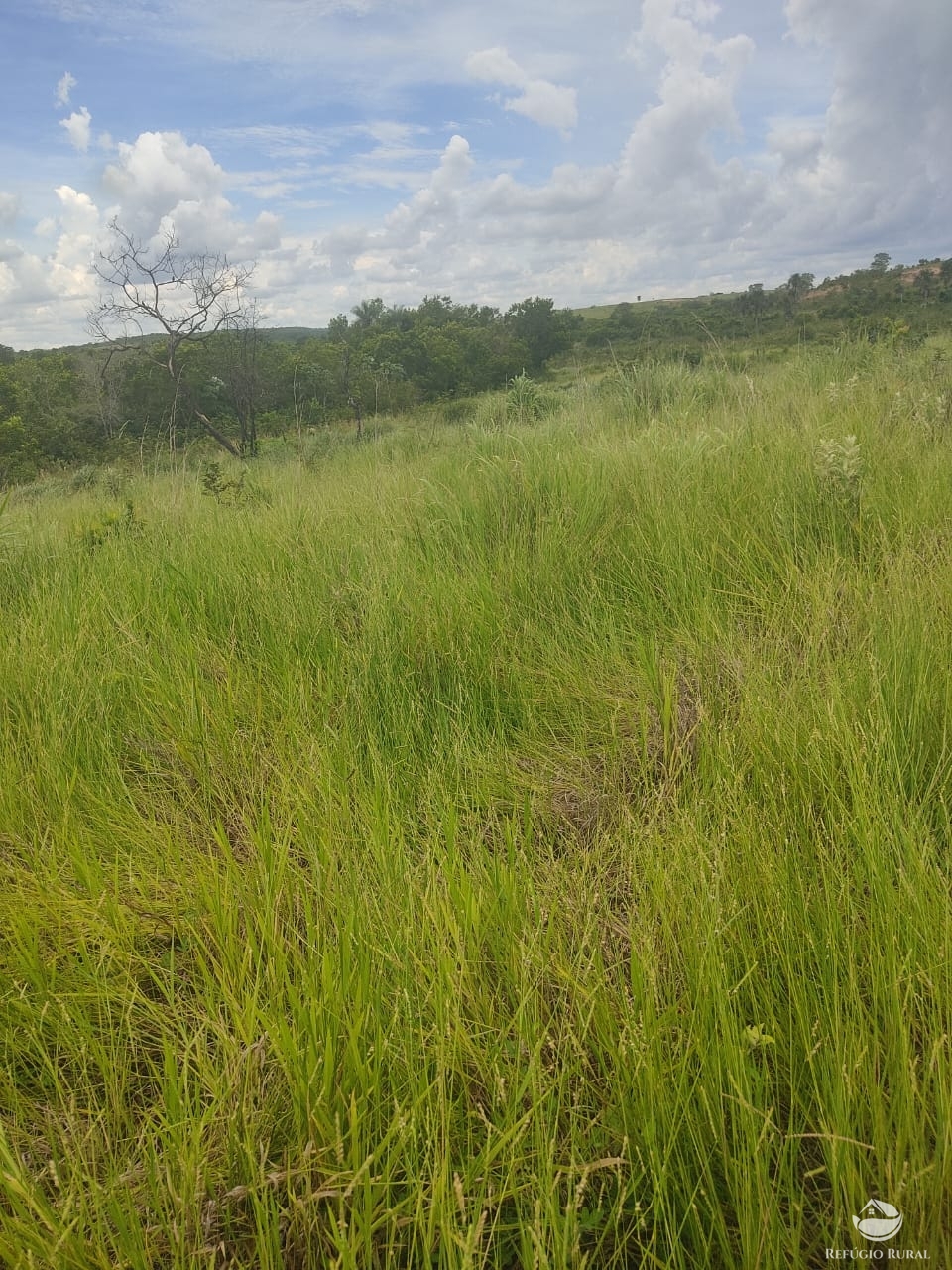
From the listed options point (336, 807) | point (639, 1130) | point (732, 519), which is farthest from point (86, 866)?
point (732, 519)

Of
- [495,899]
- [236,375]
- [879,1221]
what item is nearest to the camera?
[879,1221]

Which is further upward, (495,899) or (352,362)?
(352,362)

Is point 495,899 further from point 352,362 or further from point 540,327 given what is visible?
point 540,327

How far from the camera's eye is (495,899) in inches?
52.0

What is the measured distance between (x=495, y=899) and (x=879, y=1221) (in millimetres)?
691

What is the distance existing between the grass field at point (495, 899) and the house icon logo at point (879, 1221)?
0.04 feet

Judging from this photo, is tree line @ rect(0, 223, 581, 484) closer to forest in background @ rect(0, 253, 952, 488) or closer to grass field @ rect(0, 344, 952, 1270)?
forest in background @ rect(0, 253, 952, 488)

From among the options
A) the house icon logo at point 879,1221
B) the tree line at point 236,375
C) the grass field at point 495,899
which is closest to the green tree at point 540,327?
the tree line at point 236,375

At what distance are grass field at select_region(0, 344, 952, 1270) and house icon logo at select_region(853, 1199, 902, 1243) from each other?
0.04 ft

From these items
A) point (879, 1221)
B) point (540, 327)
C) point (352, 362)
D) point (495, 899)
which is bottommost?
point (879, 1221)

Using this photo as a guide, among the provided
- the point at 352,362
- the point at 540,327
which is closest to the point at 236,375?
the point at 352,362

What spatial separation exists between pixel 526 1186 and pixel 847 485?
3.04 m

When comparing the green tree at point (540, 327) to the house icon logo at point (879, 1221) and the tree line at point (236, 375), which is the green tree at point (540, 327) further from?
the house icon logo at point (879, 1221)

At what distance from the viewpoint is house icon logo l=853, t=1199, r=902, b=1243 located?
32.3 inches
